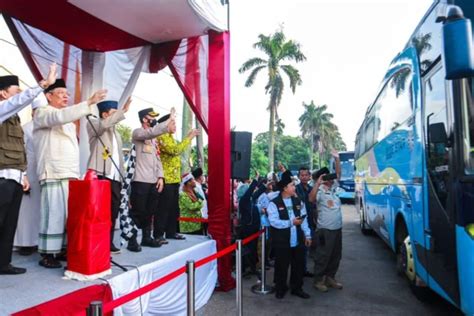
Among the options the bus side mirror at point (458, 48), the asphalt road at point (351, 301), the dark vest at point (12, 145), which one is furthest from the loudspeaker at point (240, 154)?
the bus side mirror at point (458, 48)

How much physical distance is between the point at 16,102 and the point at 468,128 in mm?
3652

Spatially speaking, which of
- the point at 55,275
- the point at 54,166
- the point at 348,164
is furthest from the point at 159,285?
the point at 348,164

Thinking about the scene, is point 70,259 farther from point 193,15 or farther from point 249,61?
point 249,61

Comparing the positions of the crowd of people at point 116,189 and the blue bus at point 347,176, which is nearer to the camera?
the crowd of people at point 116,189

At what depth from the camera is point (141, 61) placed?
254 inches

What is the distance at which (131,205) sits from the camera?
15.2ft

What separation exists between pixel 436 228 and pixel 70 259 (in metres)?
3.36

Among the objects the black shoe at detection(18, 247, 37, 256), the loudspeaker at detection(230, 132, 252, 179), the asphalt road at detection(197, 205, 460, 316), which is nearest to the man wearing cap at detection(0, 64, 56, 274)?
the black shoe at detection(18, 247, 37, 256)

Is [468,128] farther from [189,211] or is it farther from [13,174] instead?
[189,211]

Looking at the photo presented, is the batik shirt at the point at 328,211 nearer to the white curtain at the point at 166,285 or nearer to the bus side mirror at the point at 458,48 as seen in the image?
the white curtain at the point at 166,285

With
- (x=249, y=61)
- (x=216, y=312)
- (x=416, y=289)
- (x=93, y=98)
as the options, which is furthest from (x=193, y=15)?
(x=249, y=61)

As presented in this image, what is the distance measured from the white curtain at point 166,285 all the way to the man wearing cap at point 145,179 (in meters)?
0.50

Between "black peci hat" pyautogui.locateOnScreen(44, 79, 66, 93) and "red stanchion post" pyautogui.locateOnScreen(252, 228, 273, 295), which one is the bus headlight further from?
"black peci hat" pyautogui.locateOnScreen(44, 79, 66, 93)

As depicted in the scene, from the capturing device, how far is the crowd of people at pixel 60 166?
3.24 m
